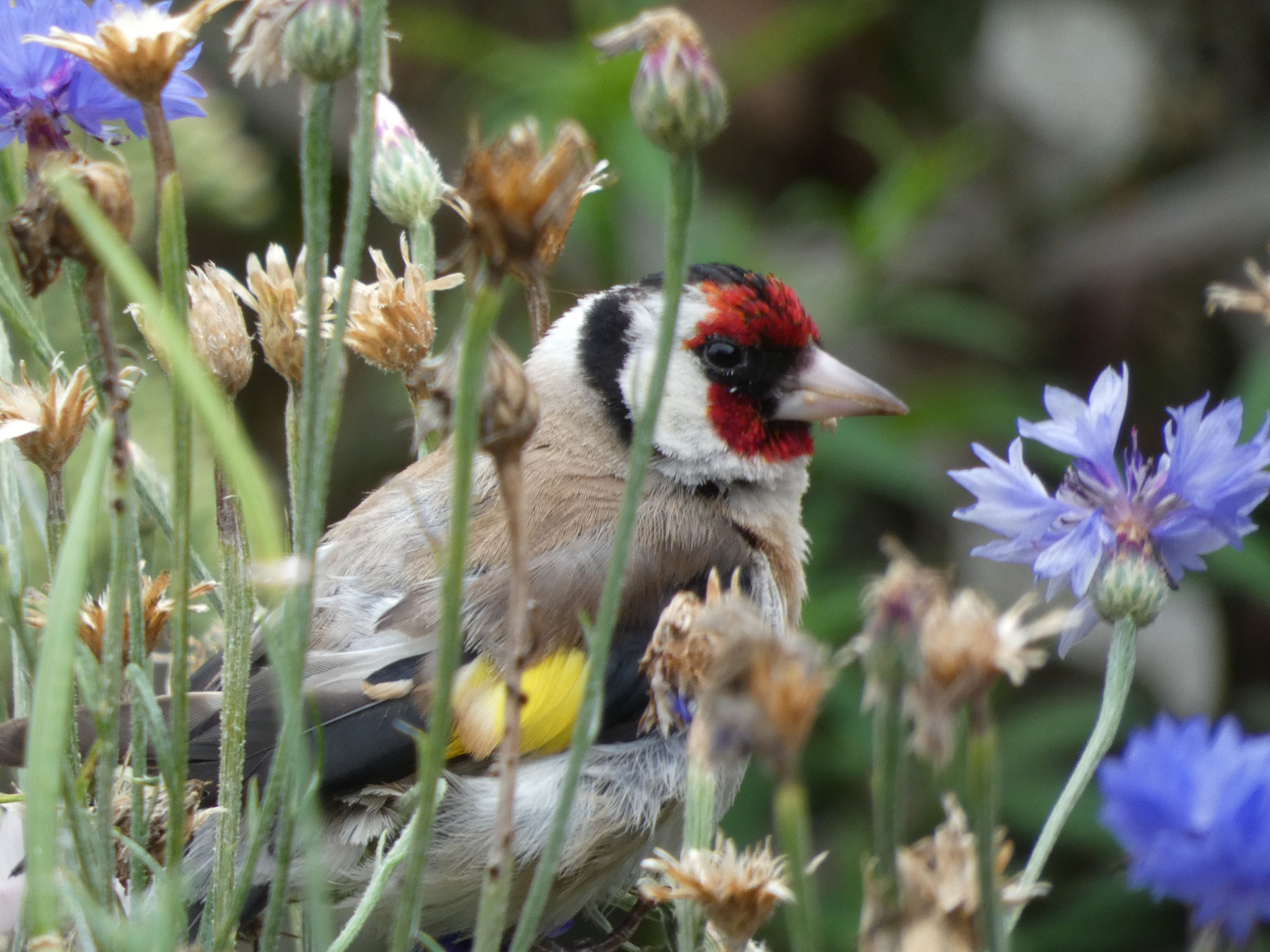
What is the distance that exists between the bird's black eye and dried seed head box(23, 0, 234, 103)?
0.74 meters

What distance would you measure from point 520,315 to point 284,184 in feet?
2.14

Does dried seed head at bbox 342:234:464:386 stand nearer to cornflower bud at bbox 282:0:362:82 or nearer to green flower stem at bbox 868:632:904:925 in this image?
cornflower bud at bbox 282:0:362:82

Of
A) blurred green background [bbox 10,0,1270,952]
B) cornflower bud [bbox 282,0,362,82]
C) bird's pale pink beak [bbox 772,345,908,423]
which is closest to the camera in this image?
cornflower bud [bbox 282,0,362,82]

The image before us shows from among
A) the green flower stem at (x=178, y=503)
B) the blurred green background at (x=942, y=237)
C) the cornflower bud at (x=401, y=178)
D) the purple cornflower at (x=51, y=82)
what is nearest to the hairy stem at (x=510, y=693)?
the green flower stem at (x=178, y=503)

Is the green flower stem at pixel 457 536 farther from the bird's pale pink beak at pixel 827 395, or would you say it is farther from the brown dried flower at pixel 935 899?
the bird's pale pink beak at pixel 827 395

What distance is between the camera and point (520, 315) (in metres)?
2.59

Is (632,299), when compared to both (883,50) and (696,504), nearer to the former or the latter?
(696,504)

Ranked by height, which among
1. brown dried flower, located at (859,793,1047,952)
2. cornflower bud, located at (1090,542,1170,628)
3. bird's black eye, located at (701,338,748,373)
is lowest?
brown dried flower, located at (859,793,1047,952)

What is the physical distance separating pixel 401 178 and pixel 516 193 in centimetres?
46

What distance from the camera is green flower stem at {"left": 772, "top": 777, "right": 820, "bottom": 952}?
1.24 ft

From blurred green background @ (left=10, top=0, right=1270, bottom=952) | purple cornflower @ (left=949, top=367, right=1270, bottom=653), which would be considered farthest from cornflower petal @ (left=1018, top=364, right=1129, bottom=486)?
blurred green background @ (left=10, top=0, right=1270, bottom=952)

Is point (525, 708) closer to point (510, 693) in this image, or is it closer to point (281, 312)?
point (281, 312)

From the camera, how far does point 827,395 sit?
1.19 metres

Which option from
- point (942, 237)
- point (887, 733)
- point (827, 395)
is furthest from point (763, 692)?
point (942, 237)
